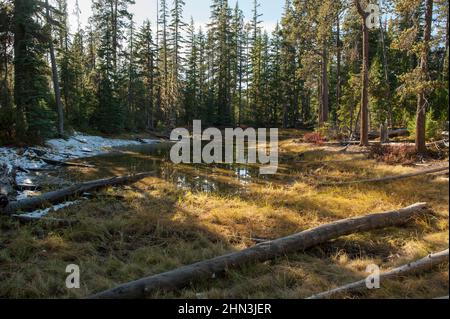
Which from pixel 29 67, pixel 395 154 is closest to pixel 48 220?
pixel 395 154

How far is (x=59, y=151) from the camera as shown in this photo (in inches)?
805

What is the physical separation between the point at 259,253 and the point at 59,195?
6848 millimetres

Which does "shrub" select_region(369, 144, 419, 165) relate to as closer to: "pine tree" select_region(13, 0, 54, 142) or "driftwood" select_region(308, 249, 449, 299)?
"driftwood" select_region(308, 249, 449, 299)

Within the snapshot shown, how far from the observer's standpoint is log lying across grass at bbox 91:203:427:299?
425cm

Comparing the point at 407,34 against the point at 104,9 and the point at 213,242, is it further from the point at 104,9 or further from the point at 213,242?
the point at 104,9

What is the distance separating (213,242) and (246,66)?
51.1m

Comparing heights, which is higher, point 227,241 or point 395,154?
point 395,154

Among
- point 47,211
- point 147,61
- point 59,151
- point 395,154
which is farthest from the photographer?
point 147,61

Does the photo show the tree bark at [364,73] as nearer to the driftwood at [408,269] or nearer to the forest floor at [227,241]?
the forest floor at [227,241]

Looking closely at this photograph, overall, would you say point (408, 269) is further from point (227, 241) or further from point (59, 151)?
point (59, 151)

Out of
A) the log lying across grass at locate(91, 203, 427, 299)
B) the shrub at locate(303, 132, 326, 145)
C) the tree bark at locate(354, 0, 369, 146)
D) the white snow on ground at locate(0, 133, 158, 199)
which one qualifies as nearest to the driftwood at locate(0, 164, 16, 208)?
the white snow on ground at locate(0, 133, 158, 199)

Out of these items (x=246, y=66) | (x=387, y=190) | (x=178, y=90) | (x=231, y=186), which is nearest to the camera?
(x=387, y=190)

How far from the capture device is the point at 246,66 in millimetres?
54375
